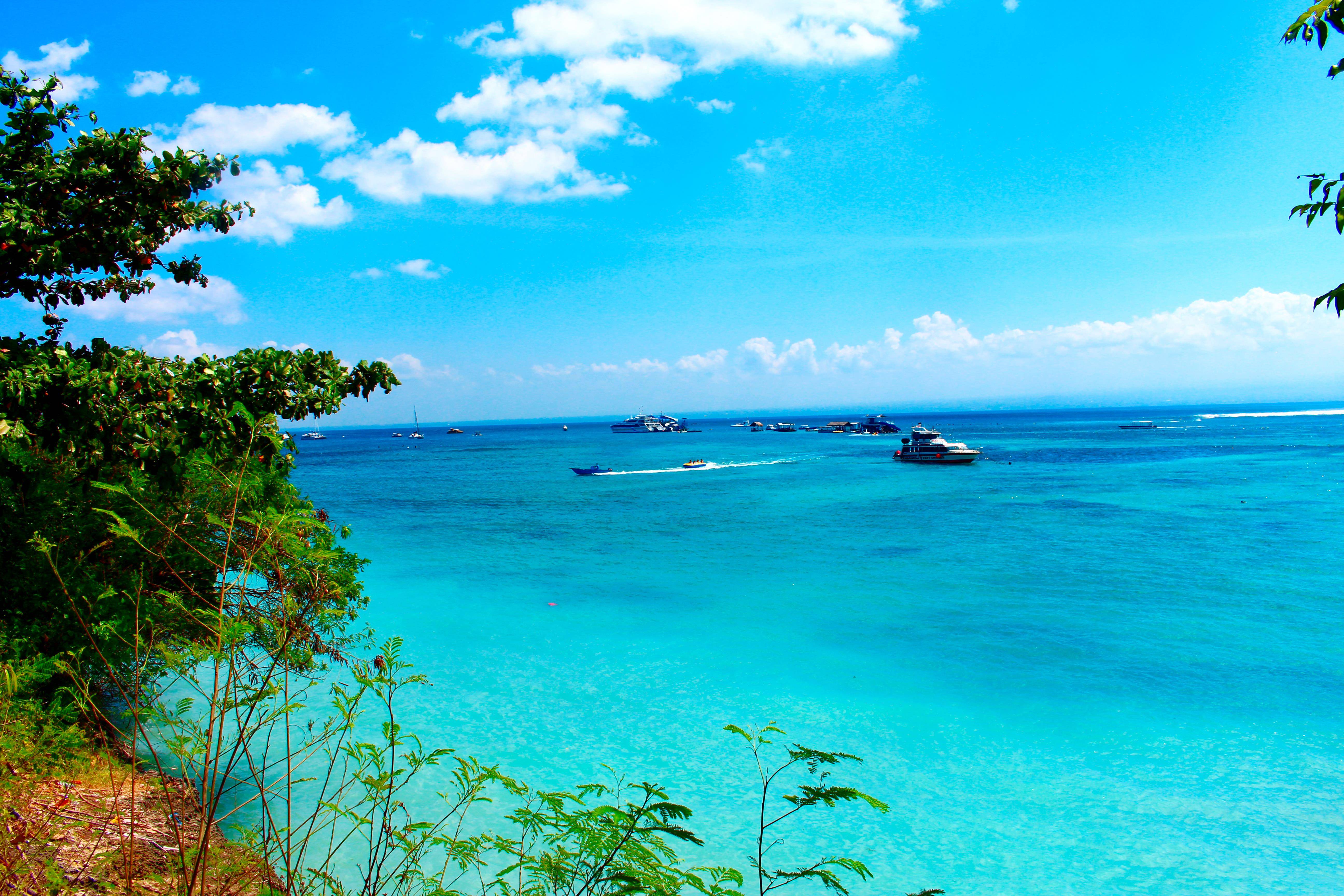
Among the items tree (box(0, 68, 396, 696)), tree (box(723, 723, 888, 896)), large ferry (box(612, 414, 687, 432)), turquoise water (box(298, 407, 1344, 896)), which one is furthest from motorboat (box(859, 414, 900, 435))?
tree (box(0, 68, 396, 696))

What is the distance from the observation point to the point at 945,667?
17.0m

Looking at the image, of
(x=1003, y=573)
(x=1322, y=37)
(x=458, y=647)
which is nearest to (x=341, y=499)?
(x=458, y=647)

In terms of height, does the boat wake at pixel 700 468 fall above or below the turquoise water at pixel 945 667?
above

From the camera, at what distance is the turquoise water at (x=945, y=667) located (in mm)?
10625

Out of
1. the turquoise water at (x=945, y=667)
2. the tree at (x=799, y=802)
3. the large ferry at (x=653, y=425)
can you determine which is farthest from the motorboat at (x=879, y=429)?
the tree at (x=799, y=802)

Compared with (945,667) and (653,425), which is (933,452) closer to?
(945,667)

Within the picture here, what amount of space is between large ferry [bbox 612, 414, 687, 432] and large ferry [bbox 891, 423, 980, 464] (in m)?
95.7

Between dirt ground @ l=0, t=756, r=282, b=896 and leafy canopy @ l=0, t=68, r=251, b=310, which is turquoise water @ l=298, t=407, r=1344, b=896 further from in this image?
leafy canopy @ l=0, t=68, r=251, b=310

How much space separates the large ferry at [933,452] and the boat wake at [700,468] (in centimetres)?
1205

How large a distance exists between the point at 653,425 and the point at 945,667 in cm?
15148

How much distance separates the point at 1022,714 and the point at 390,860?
12.4 meters

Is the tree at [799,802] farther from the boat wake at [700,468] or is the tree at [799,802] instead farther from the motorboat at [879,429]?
the motorboat at [879,429]

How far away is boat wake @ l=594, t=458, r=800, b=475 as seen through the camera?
218 ft

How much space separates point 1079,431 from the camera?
5271 inches
